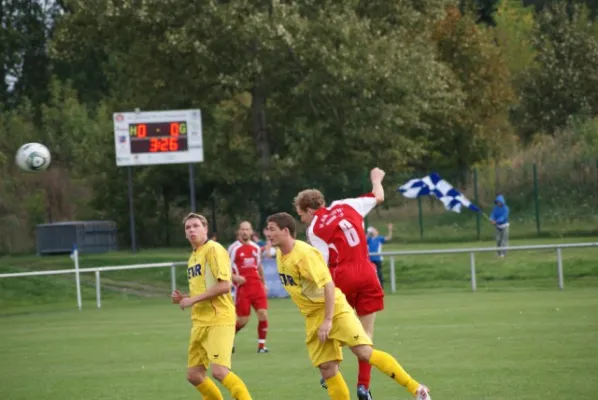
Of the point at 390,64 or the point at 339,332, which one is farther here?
the point at 390,64

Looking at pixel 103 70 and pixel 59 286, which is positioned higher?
pixel 103 70

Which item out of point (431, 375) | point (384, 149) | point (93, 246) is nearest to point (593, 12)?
point (384, 149)

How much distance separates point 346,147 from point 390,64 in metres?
3.47

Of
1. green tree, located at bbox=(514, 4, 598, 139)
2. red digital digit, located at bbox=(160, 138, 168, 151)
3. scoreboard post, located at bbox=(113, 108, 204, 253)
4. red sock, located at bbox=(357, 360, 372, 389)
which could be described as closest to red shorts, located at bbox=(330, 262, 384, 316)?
red sock, located at bbox=(357, 360, 372, 389)

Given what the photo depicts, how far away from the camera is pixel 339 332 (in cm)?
1155

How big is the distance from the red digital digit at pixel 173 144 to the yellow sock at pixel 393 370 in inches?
1050

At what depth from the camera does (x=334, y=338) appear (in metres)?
11.5

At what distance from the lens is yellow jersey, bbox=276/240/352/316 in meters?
11.4

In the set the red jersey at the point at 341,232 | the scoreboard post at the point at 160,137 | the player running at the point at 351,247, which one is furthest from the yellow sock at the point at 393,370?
the scoreboard post at the point at 160,137

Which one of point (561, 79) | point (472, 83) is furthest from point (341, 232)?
point (561, 79)

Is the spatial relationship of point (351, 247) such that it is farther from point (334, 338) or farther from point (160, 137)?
point (160, 137)

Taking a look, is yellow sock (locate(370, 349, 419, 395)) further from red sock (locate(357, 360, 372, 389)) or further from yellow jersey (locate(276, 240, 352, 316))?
red sock (locate(357, 360, 372, 389))

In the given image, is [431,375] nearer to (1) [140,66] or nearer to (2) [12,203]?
(1) [140,66]

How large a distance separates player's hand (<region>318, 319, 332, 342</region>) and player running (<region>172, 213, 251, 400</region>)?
1.15 metres
